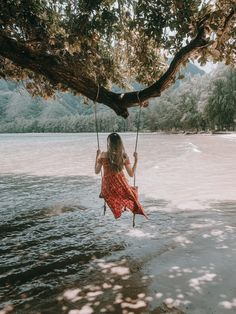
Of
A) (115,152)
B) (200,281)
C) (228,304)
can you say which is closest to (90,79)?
(115,152)

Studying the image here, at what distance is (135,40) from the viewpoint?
12.6 metres

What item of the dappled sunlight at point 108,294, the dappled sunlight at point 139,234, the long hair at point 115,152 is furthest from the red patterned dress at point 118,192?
the dappled sunlight at point 108,294

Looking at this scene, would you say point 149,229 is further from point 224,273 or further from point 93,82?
point 93,82

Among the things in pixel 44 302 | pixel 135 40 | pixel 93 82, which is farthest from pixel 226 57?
pixel 44 302

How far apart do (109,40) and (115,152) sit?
14.3ft

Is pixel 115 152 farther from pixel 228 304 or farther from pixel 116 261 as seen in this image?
pixel 228 304

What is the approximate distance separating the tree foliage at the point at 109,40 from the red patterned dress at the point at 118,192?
5.16 ft

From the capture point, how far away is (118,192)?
8.51m

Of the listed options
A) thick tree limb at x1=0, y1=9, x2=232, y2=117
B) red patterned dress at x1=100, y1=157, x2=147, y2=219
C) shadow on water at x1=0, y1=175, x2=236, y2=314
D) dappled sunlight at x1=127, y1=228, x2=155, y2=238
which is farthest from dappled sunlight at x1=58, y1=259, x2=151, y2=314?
thick tree limb at x1=0, y1=9, x2=232, y2=117

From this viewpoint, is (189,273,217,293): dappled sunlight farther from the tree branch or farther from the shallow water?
the tree branch

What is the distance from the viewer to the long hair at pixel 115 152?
8.15 m

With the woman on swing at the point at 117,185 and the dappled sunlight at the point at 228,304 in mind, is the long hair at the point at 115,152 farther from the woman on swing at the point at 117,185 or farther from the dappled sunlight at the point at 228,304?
the dappled sunlight at the point at 228,304

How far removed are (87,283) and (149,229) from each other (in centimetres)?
371

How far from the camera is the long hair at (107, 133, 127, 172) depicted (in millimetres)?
8155
